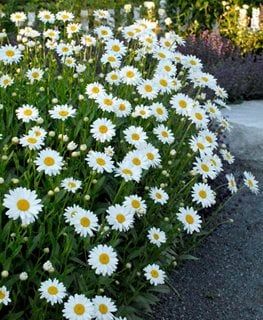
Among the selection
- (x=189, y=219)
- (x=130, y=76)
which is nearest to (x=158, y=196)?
(x=189, y=219)

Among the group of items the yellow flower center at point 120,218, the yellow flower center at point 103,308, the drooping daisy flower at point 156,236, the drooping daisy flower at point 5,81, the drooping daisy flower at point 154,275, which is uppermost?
the drooping daisy flower at point 5,81

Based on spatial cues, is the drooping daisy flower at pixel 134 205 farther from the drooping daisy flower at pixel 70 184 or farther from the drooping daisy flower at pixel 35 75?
the drooping daisy flower at pixel 35 75

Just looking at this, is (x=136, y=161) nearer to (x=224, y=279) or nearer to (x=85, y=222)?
(x=85, y=222)

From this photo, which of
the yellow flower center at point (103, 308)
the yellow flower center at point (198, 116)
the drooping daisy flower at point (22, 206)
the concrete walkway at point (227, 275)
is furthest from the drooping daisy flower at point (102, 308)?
the yellow flower center at point (198, 116)

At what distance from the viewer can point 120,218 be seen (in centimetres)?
257

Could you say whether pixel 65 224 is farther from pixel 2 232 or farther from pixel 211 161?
pixel 211 161

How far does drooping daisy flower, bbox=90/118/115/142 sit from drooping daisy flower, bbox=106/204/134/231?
392 mm

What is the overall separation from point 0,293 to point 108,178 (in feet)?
3.24

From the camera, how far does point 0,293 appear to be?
2.24m

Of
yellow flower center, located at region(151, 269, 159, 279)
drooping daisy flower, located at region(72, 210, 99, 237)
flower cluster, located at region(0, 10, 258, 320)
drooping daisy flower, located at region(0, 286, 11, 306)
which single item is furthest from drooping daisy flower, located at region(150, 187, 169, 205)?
drooping daisy flower, located at region(0, 286, 11, 306)

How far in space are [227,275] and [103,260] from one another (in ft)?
4.54

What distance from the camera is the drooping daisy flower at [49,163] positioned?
2.57 meters

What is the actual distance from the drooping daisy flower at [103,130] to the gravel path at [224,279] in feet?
3.05

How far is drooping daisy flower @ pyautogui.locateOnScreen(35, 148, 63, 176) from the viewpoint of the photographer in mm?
2566
